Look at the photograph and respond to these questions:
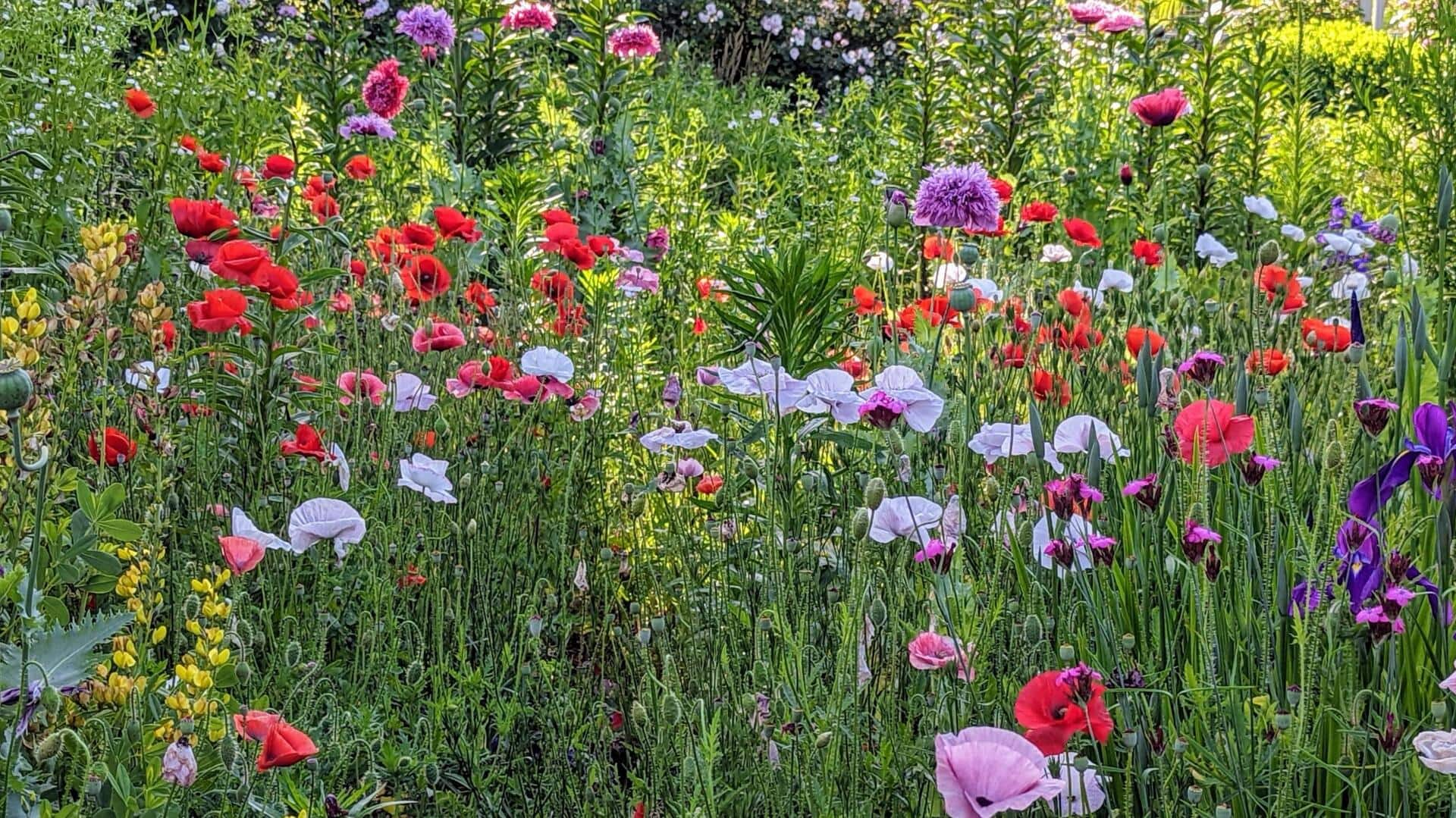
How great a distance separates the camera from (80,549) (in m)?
1.30

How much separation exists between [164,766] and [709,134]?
228 inches

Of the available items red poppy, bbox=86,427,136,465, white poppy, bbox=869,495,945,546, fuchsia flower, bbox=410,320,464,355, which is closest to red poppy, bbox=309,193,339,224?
fuchsia flower, bbox=410,320,464,355

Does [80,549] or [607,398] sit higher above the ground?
[80,549]

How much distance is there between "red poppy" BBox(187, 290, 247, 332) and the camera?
1.87 meters

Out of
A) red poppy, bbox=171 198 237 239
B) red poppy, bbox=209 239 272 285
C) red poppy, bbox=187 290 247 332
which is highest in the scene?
red poppy, bbox=171 198 237 239

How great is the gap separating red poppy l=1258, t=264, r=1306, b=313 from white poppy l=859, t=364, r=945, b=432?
1.26m

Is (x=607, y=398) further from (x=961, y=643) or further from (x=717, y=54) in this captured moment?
(x=717, y=54)

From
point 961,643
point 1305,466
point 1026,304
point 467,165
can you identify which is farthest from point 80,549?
point 467,165

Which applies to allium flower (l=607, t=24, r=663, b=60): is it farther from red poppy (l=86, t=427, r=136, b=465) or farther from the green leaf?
the green leaf

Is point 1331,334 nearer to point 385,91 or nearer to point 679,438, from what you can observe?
point 679,438

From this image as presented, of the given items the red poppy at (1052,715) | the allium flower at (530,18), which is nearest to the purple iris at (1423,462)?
the red poppy at (1052,715)

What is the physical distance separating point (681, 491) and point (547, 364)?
34 cm

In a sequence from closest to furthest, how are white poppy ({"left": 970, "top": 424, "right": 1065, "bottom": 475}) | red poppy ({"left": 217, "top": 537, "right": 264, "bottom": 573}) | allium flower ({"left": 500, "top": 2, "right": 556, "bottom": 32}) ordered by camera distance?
red poppy ({"left": 217, "top": 537, "right": 264, "bottom": 573}) → white poppy ({"left": 970, "top": 424, "right": 1065, "bottom": 475}) → allium flower ({"left": 500, "top": 2, "right": 556, "bottom": 32})

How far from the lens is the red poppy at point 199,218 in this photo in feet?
6.63
